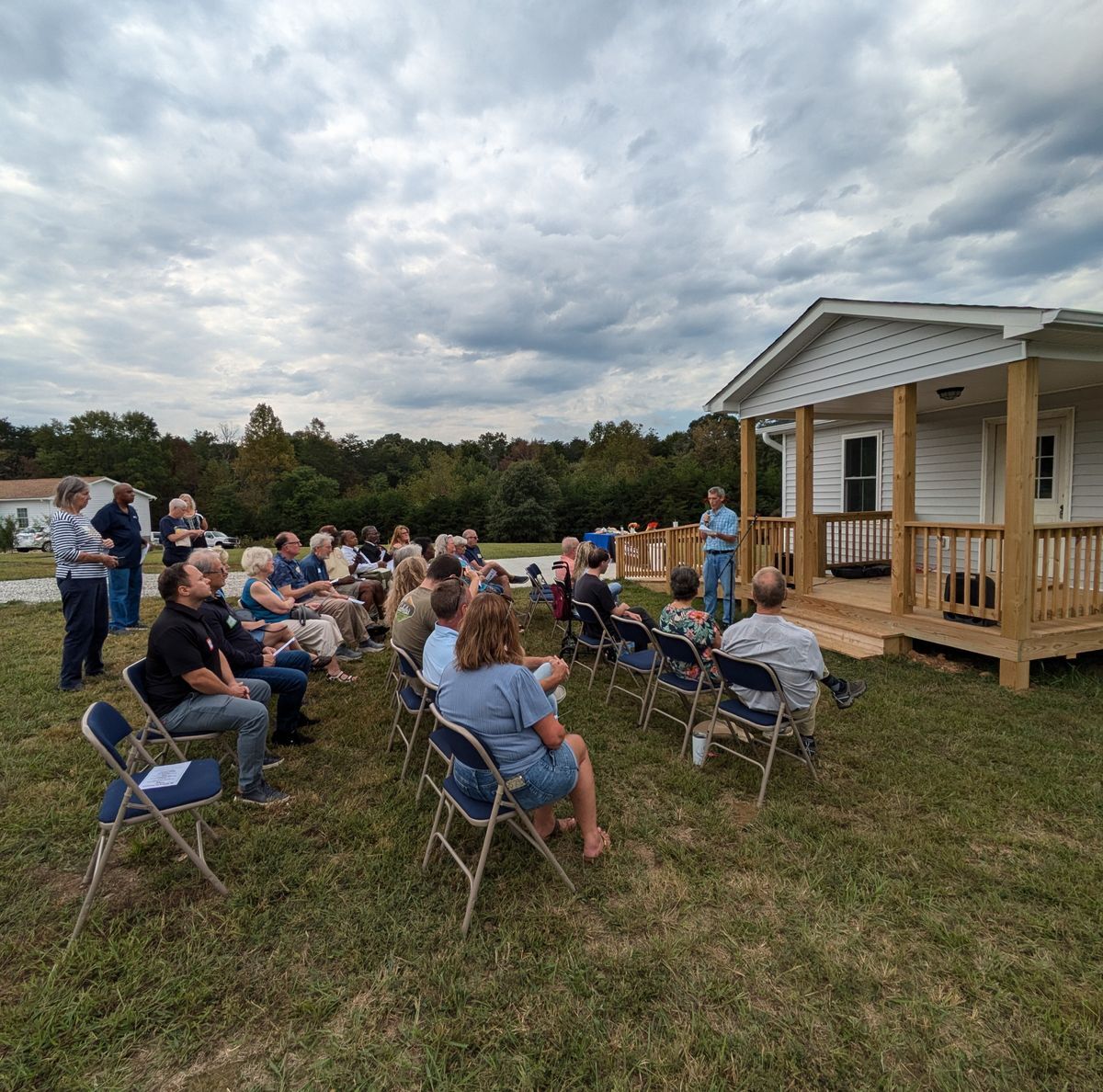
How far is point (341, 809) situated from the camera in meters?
3.12

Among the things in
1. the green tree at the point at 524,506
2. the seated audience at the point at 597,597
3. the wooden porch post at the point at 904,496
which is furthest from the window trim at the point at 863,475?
the green tree at the point at 524,506

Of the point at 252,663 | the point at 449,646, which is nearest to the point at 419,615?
the point at 449,646

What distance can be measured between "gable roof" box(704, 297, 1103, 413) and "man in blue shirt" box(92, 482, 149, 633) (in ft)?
25.6

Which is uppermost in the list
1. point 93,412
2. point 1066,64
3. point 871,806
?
point 93,412

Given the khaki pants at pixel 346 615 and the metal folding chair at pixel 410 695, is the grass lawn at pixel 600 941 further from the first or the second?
the khaki pants at pixel 346 615

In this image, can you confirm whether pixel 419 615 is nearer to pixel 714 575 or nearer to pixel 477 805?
pixel 477 805

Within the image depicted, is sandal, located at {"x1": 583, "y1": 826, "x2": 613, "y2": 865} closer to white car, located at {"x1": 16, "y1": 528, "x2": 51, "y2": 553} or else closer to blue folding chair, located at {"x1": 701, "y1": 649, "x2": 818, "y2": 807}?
blue folding chair, located at {"x1": 701, "y1": 649, "x2": 818, "y2": 807}

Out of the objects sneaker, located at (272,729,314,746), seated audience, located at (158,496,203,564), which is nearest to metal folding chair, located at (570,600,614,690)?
sneaker, located at (272,729,314,746)

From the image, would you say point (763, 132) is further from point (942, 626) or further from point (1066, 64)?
point (942, 626)

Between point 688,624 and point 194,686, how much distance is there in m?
3.06

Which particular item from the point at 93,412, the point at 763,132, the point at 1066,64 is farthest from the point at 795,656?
the point at 93,412

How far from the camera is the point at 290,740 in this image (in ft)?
13.1

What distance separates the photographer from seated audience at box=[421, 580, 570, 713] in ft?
10.1

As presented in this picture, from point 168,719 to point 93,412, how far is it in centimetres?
6559
